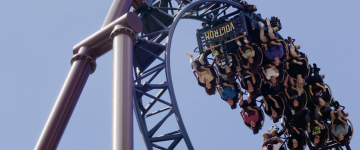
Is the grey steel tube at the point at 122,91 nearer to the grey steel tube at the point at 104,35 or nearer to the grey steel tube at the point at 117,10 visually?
the grey steel tube at the point at 104,35

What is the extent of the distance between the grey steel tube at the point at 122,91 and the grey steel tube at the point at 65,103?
438 millimetres

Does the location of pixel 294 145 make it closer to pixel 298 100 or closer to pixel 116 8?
pixel 298 100

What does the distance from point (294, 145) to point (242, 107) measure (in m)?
2.37

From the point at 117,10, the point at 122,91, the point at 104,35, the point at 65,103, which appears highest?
the point at 117,10

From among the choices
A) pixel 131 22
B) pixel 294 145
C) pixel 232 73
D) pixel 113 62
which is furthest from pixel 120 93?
pixel 294 145

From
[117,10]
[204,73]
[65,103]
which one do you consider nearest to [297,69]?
[204,73]

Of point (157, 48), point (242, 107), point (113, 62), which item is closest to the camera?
point (113, 62)

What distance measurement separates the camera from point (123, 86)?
4531mm

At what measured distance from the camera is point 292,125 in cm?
1578

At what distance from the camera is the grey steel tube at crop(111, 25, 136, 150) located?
13.6 feet

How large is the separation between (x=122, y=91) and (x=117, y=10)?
1662 millimetres

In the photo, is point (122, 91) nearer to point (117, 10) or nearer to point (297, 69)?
point (117, 10)

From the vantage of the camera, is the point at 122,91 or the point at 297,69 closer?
the point at 122,91

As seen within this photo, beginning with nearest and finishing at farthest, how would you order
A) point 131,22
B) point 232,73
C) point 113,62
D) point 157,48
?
point 113,62 < point 131,22 < point 157,48 < point 232,73
